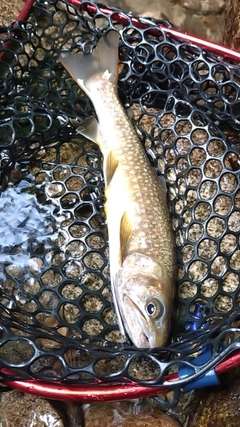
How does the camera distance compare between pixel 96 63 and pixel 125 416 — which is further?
pixel 96 63

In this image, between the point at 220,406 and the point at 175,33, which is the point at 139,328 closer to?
the point at 220,406

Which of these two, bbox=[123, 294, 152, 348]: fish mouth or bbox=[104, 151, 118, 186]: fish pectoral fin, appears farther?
bbox=[104, 151, 118, 186]: fish pectoral fin

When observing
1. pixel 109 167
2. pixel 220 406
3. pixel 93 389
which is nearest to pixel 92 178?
pixel 109 167

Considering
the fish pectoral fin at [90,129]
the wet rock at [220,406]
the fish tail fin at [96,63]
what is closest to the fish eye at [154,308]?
the wet rock at [220,406]

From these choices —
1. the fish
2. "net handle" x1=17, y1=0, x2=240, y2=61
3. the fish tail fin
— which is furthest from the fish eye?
"net handle" x1=17, y1=0, x2=240, y2=61

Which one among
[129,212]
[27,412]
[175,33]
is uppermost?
[175,33]

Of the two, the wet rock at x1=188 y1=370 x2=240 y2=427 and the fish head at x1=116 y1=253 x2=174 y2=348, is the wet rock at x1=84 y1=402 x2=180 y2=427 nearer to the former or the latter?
the wet rock at x1=188 y1=370 x2=240 y2=427

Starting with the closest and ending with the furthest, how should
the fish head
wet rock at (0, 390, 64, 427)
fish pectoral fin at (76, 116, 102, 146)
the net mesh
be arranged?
the fish head
wet rock at (0, 390, 64, 427)
the net mesh
fish pectoral fin at (76, 116, 102, 146)
